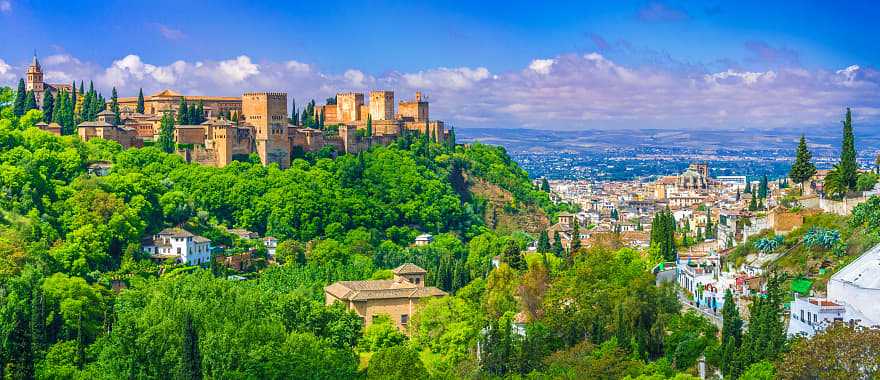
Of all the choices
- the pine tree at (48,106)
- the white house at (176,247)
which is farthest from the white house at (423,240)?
the pine tree at (48,106)

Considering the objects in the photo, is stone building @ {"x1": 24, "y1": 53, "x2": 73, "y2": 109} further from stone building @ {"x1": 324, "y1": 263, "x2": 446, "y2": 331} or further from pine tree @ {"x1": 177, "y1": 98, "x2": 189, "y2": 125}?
stone building @ {"x1": 324, "y1": 263, "x2": 446, "y2": 331}

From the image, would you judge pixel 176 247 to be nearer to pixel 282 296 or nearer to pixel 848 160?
pixel 282 296

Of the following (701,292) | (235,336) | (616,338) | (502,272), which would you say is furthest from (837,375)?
(502,272)

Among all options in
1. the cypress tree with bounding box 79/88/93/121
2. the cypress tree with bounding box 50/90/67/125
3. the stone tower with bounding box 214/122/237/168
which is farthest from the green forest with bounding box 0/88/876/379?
the cypress tree with bounding box 79/88/93/121

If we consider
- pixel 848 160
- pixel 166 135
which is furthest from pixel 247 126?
pixel 848 160

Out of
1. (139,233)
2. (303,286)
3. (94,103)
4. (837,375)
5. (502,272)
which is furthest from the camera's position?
(94,103)

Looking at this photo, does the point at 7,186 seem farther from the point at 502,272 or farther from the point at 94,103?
the point at 502,272

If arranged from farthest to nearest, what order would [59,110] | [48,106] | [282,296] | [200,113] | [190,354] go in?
[200,113] < [48,106] < [59,110] < [282,296] < [190,354]
